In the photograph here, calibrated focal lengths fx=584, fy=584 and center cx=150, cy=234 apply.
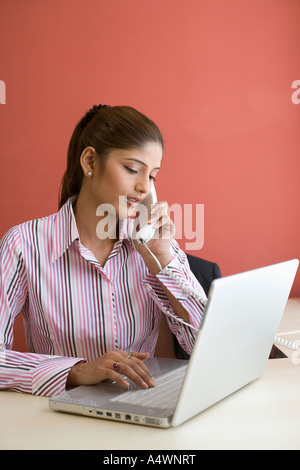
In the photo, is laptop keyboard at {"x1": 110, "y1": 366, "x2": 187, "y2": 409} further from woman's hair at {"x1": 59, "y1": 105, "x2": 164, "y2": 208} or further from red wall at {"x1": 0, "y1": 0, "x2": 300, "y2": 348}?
red wall at {"x1": 0, "y1": 0, "x2": 300, "y2": 348}

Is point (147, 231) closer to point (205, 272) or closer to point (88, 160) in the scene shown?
point (88, 160)

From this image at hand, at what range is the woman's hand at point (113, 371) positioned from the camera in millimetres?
1218

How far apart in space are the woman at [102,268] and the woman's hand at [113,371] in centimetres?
25

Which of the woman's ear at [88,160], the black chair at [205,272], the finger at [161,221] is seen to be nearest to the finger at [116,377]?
the finger at [161,221]

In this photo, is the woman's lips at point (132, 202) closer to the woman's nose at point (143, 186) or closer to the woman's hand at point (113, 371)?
the woman's nose at point (143, 186)

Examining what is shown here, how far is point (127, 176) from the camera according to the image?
5.29 ft

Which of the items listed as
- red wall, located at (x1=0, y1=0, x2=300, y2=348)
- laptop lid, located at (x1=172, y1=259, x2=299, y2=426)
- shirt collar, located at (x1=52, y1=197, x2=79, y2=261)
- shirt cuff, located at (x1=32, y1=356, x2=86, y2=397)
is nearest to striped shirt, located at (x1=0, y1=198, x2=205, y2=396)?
shirt collar, located at (x1=52, y1=197, x2=79, y2=261)

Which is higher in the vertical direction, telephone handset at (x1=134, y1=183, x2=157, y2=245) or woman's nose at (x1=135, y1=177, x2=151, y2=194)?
woman's nose at (x1=135, y1=177, x2=151, y2=194)

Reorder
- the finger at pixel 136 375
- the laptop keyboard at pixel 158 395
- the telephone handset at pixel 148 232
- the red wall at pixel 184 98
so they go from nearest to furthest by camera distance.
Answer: the laptop keyboard at pixel 158 395
the finger at pixel 136 375
the telephone handset at pixel 148 232
the red wall at pixel 184 98

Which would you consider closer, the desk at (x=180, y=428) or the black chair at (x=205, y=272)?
the desk at (x=180, y=428)

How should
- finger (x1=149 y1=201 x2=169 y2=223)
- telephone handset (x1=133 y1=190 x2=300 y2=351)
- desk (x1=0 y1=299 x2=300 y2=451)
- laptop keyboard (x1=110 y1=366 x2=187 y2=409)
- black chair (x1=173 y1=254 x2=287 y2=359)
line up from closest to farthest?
desk (x1=0 y1=299 x2=300 y2=451) → laptop keyboard (x1=110 y1=366 x2=187 y2=409) → telephone handset (x1=133 y1=190 x2=300 y2=351) → finger (x1=149 y1=201 x2=169 y2=223) → black chair (x1=173 y1=254 x2=287 y2=359)

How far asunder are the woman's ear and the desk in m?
0.70

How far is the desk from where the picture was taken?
3.19 ft

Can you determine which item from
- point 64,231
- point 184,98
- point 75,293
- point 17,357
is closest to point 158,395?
point 17,357
